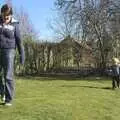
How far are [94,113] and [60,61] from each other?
83.9 feet

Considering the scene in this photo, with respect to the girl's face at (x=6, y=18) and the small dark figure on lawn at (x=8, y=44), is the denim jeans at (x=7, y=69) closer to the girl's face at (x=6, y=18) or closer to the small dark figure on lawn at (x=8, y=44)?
the small dark figure on lawn at (x=8, y=44)

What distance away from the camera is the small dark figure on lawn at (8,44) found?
8.84 metres

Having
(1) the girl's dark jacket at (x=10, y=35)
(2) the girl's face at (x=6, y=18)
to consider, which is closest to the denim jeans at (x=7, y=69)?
(1) the girl's dark jacket at (x=10, y=35)

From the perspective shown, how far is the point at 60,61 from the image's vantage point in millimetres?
34938

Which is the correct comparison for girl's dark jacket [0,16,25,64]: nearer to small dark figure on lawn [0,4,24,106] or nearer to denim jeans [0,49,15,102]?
small dark figure on lawn [0,4,24,106]

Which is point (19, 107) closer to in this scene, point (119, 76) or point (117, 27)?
point (119, 76)

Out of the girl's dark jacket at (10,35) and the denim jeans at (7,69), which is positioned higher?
the girl's dark jacket at (10,35)

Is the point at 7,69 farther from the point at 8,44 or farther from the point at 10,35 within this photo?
the point at 10,35

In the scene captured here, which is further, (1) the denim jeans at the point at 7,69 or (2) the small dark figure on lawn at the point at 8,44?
(1) the denim jeans at the point at 7,69

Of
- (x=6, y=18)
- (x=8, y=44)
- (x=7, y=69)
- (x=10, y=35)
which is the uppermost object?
(x=6, y=18)

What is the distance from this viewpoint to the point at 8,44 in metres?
8.91

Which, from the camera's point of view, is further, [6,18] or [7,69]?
[7,69]

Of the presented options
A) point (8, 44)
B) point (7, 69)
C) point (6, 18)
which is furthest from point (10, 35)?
point (7, 69)

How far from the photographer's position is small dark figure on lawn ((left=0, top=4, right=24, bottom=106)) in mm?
8836
